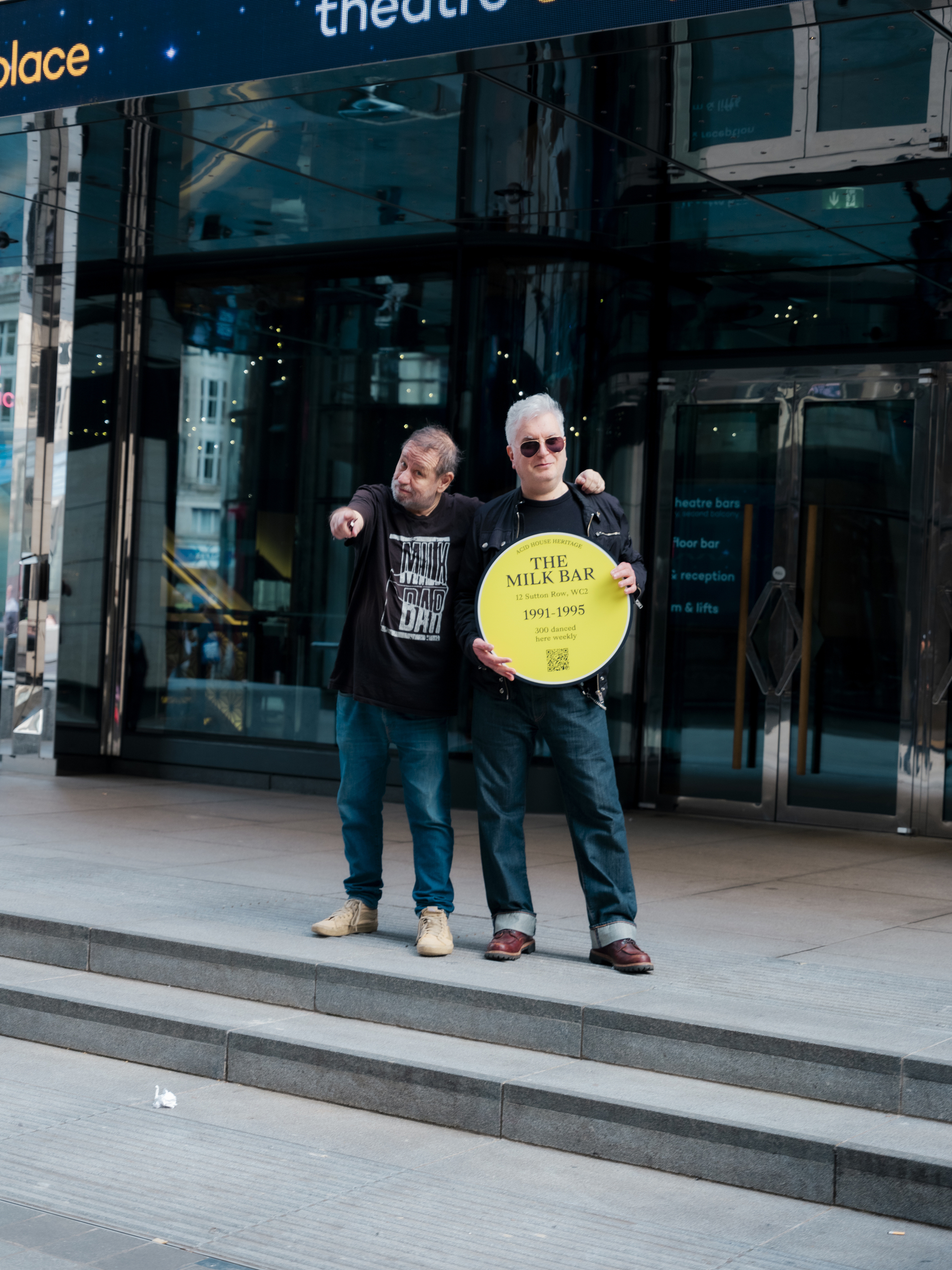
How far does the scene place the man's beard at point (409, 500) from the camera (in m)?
5.42

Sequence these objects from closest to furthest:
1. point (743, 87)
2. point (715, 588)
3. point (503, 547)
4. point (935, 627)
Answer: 1. point (503, 547)
2. point (743, 87)
3. point (935, 627)
4. point (715, 588)

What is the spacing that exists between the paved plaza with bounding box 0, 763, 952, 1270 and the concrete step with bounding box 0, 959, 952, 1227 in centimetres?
5

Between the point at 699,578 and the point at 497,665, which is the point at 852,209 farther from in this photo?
the point at 497,665

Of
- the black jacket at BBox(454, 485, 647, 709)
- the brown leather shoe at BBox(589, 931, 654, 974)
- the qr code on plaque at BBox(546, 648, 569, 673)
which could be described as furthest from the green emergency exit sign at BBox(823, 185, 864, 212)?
the brown leather shoe at BBox(589, 931, 654, 974)

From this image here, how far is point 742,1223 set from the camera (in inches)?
152

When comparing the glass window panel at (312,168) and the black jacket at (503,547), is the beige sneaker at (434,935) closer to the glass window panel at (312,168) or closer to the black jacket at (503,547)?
the black jacket at (503,547)

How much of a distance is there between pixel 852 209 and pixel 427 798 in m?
4.73

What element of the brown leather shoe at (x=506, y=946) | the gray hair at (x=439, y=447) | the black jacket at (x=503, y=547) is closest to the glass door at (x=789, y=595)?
the black jacket at (x=503, y=547)

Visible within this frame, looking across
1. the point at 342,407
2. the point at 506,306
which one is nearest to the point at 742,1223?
the point at 506,306

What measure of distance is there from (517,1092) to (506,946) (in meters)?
0.88

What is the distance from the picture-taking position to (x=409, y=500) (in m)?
5.43

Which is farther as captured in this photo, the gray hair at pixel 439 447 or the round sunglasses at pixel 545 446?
the gray hair at pixel 439 447

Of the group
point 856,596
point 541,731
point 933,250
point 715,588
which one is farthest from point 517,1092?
point 933,250

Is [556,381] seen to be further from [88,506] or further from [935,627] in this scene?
[88,506]
